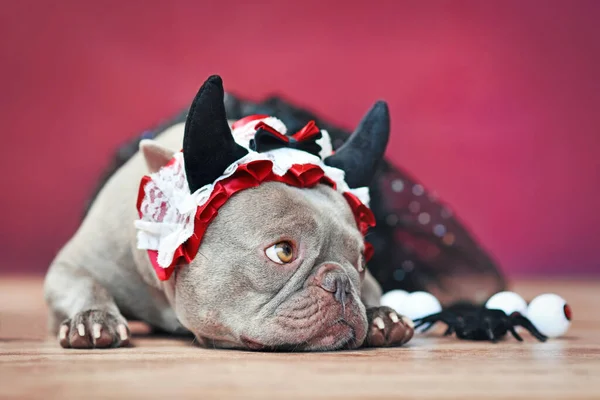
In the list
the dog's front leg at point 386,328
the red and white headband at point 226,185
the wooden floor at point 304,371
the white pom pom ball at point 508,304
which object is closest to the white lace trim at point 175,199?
the red and white headband at point 226,185

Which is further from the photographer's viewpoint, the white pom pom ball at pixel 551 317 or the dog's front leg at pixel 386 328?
the white pom pom ball at pixel 551 317

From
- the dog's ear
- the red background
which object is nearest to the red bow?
the dog's ear

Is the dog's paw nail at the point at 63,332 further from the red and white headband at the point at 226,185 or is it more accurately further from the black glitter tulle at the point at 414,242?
the black glitter tulle at the point at 414,242

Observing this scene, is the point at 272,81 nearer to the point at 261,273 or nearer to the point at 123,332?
the point at 123,332

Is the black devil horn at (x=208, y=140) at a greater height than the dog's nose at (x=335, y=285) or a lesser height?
greater

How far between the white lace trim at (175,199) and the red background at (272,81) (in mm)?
4438

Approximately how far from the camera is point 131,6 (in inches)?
272

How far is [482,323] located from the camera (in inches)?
106

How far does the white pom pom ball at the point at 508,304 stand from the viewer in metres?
2.87

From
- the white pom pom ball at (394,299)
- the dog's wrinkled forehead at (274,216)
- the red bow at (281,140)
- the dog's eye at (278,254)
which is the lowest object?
the white pom pom ball at (394,299)

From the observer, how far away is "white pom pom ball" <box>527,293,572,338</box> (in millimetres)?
2742

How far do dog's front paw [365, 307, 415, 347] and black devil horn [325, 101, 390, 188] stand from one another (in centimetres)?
43

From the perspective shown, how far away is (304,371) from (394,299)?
52.1 inches

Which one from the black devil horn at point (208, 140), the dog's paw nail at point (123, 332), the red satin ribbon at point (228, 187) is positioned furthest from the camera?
the dog's paw nail at point (123, 332)
